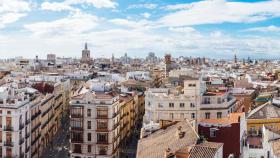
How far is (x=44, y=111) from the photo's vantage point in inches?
3629

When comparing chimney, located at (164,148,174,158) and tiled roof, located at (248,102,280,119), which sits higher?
chimney, located at (164,148,174,158)

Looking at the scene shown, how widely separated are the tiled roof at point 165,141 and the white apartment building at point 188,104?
30.3 m

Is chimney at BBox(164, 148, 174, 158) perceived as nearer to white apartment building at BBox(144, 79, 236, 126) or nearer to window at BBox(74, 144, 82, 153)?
white apartment building at BBox(144, 79, 236, 126)

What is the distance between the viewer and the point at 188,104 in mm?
80750

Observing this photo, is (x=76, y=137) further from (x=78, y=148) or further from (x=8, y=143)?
(x=8, y=143)

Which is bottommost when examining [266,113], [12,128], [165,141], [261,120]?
[12,128]

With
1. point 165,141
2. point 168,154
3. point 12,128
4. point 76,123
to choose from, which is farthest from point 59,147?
point 168,154

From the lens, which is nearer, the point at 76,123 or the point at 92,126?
the point at 92,126

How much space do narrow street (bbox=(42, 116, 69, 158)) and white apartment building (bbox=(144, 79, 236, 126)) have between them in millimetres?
19797

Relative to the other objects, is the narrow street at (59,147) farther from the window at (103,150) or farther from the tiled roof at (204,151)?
the tiled roof at (204,151)

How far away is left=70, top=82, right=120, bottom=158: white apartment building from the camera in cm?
7806

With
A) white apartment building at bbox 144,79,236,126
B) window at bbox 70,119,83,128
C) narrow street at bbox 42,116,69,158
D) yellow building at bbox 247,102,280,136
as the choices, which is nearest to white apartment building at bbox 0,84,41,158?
window at bbox 70,119,83,128

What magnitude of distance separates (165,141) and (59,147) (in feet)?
180

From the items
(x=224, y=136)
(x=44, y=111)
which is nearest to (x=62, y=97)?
(x=44, y=111)
